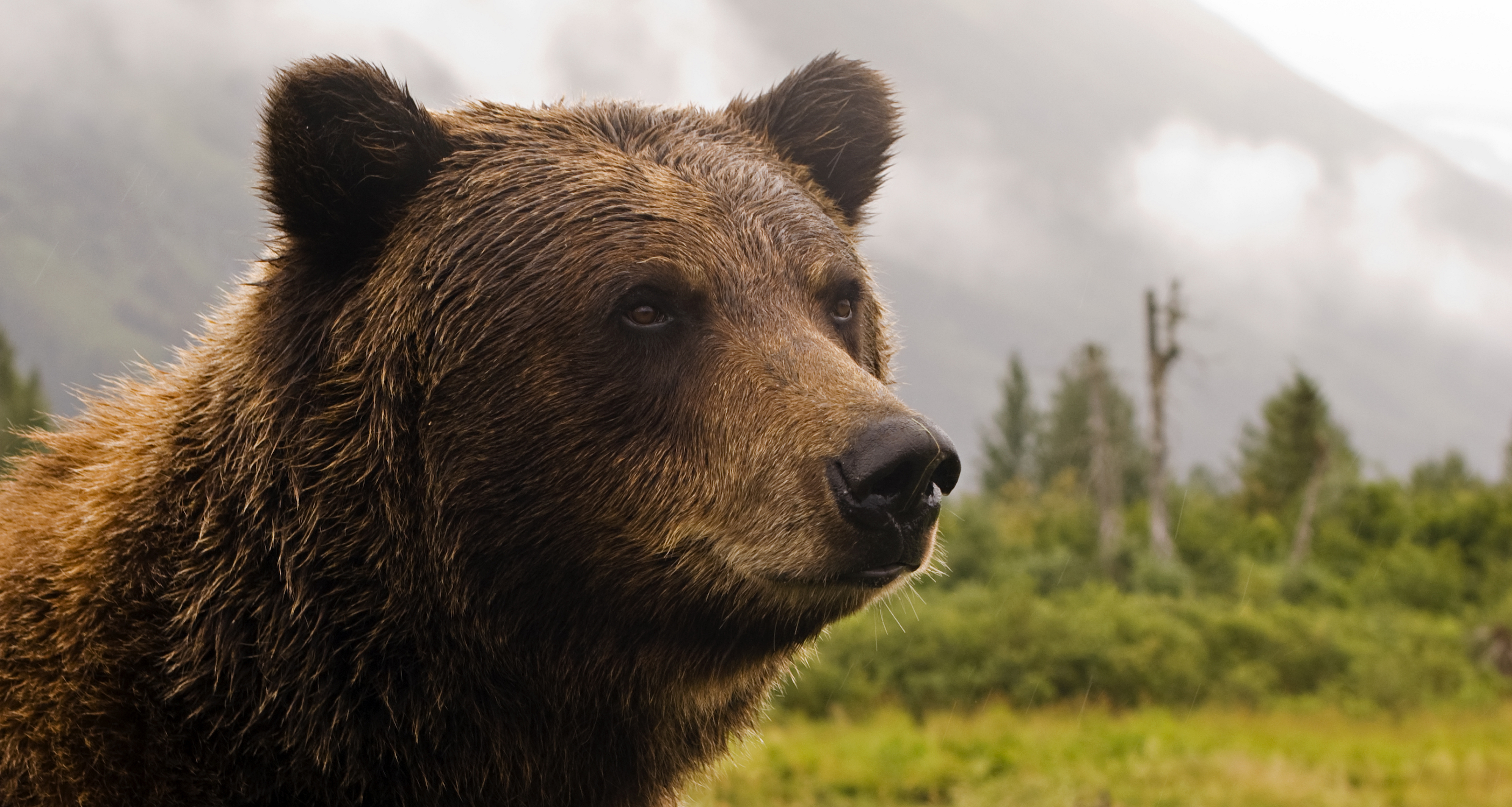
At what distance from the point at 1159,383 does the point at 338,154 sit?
36.4 meters

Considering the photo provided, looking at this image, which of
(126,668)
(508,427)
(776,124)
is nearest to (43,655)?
(126,668)

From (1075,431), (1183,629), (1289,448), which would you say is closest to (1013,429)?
(1075,431)

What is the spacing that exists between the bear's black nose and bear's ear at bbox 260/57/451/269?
1498 millimetres

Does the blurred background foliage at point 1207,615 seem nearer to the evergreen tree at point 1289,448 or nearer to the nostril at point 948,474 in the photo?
the nostril at point 948,474

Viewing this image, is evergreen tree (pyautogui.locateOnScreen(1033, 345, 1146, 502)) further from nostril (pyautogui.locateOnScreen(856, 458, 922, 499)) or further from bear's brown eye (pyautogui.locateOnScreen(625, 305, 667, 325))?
nostril (pyautogui.locateOnScreen(856, 458, 922, 499))

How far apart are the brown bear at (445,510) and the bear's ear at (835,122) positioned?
98 centimetres

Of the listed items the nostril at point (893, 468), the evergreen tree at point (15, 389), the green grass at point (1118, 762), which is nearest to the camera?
the nostril at point (893, 468)

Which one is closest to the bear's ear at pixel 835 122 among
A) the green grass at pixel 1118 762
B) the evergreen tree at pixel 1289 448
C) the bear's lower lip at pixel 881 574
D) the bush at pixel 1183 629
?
the bear's lower lip at pixel 881 574

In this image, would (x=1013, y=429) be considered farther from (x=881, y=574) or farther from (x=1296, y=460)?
(x=881, y=574)

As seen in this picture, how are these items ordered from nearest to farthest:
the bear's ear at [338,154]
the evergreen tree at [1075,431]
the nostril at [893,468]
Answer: the nostril at [893,468] < the bear's ear at [338,154] < the evergreen tree at [1075,431]

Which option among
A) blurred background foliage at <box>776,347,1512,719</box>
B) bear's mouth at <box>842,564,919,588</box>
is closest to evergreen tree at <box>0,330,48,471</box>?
blurred background foliage at <box>776,347,1512,719</box>

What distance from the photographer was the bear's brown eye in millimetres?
3123

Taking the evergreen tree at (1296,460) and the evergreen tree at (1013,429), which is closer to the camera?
the evergreen tree at (1296,460)

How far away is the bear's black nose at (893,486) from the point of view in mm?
2652
